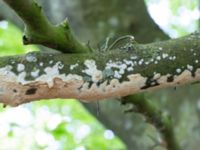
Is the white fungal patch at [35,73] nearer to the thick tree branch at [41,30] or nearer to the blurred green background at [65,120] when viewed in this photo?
the thick tree branch at [41,30]

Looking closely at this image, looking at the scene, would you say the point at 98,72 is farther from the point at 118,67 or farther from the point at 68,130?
the point at 68,130

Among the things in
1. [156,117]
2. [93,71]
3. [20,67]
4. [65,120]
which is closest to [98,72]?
[93,71]

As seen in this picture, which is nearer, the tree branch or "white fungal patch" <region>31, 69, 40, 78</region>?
"white fungal patch" <region>31, 69, 40, 78</region>

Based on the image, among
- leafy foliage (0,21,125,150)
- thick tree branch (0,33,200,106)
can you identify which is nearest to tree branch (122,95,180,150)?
thick tree branch (0,33,200,106)

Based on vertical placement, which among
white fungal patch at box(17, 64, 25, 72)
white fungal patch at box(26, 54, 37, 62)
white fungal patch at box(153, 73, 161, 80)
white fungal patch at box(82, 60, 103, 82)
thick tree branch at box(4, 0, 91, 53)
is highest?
thick tree branch at box(4, 0, 91, 53)

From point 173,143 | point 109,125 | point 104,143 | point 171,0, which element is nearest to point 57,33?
point 173,143

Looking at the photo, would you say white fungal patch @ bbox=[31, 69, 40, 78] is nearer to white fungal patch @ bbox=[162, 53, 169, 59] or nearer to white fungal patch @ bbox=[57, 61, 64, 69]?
white fungal patch @ bbox=[57, 61, 64, 69]

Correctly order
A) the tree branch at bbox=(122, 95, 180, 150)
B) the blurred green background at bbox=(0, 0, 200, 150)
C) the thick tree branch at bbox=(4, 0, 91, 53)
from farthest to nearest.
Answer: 1. the blurred green background at bbox=(0, 0, 200, 150)
2. the tree branch at bbox=(122, 95, 180, 150)
3. the thick tree branch at bbox=(4, 0, 91, 53)

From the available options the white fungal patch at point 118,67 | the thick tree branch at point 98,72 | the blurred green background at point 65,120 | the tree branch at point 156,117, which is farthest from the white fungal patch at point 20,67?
the blurred green background at point 65,120
